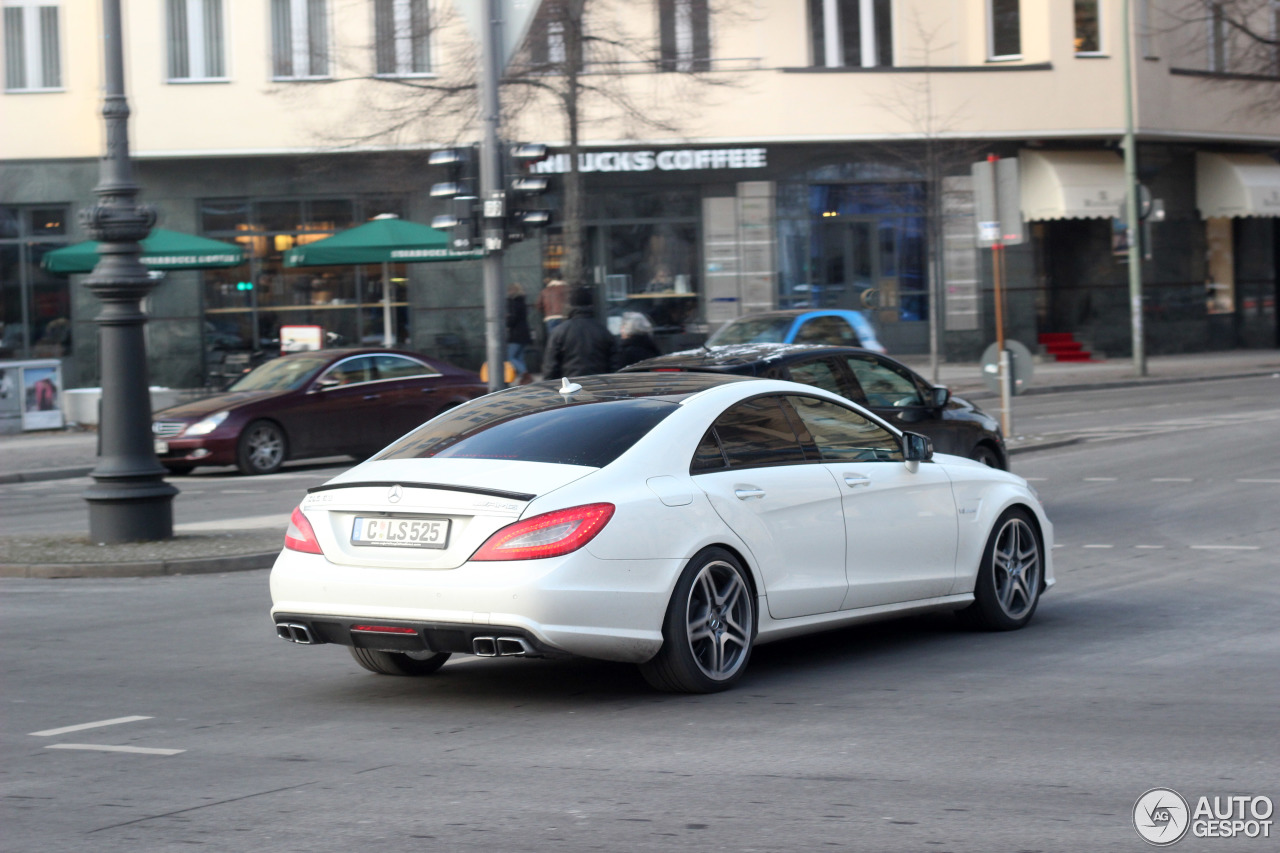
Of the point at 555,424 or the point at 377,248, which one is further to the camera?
the point at 377,248

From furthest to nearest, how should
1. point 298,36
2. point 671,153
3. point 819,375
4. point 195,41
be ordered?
point 671,153, point 298,36, point 195,41, point 819,375

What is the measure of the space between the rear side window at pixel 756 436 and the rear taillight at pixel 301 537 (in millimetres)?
1713

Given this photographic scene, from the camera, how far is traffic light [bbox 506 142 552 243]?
559 inches

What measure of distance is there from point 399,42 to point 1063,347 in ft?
54.7

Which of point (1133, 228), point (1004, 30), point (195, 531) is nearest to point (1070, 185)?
point (1133, 228)

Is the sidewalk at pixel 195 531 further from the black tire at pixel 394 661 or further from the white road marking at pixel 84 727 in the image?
the white road marking at pixel 84 727

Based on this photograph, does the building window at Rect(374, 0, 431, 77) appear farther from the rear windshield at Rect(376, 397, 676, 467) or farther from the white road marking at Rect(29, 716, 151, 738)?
the white road marking at Rect(29, 716, 151, 738)

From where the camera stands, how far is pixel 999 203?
1841 cm

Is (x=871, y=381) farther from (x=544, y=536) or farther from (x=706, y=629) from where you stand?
(x=544, y=536)

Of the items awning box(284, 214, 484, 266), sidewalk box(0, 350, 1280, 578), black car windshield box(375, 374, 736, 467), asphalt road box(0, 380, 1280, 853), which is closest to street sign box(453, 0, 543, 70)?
sidewalk box(0, 350, 1280, 578)

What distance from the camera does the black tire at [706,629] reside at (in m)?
6.69

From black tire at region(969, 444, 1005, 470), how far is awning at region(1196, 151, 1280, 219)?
89.6 feet

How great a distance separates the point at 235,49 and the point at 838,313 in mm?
19252

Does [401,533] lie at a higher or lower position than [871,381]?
lower
